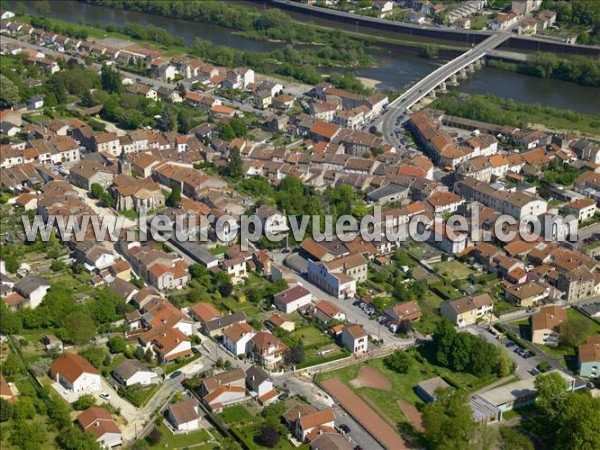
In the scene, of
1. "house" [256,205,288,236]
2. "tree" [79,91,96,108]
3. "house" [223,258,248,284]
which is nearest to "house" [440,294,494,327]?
"house" [223,258,248,284]

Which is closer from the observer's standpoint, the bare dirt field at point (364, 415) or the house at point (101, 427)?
the house at point (101, 427)

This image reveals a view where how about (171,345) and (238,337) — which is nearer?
(171,345)

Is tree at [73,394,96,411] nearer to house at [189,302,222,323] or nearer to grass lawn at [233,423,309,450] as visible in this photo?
grass lawn at [233,423,309,450]

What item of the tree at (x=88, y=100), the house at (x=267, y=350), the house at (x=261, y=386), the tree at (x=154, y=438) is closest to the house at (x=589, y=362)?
the house at (x=267, y=350)

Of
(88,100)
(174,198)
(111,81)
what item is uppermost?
(111,81)

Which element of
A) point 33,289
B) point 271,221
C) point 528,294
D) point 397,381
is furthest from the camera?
point 271,221

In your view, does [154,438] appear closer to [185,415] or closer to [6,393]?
[185,415]

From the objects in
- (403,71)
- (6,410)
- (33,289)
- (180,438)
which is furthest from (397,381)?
(403,71)

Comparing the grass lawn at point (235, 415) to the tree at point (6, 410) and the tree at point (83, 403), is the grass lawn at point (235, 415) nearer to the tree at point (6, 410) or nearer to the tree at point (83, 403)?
the tree at point (83, 403)
